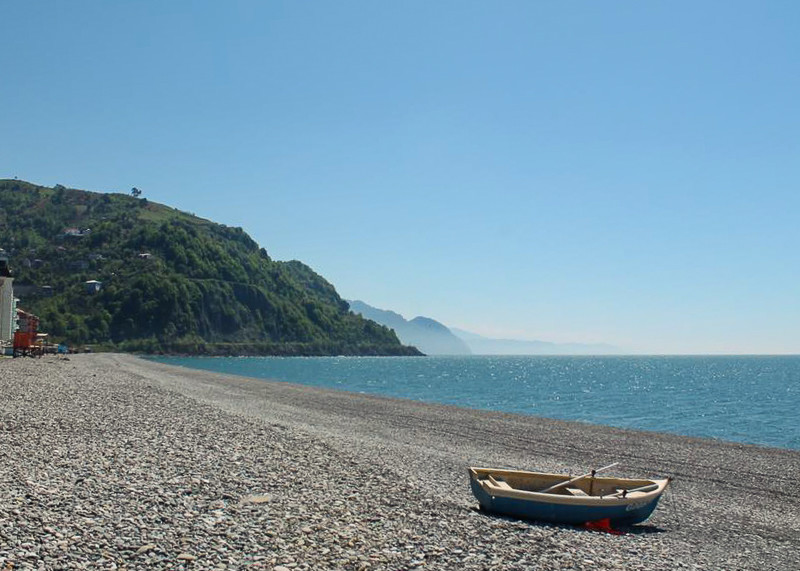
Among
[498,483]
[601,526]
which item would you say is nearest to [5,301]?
[498,483]

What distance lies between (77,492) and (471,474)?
302 inches

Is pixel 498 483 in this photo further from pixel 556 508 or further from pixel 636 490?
pixel 636 490

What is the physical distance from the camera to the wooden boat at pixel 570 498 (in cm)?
1359

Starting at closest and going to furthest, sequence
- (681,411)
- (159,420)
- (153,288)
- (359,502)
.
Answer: (359,502) → (159,420) → (681,411) → (153,288)

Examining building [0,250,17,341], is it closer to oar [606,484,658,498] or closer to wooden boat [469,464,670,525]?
wooden boat [469,464,670,525]

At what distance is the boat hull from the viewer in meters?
13.6

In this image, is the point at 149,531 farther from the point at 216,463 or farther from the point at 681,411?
the point at 681,411

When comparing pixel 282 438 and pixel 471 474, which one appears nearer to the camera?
pixel 471 474

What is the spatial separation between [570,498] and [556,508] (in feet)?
1.12

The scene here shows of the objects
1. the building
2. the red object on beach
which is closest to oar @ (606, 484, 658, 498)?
the red object on beach

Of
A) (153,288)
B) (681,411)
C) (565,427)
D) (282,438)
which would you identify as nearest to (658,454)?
(565,427)

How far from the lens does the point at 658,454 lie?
98.0ft

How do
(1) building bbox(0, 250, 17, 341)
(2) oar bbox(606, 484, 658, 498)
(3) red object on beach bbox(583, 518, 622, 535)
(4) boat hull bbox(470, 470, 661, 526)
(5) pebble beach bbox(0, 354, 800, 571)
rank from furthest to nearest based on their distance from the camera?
(1) building bbox(0, 250, 17, 341)
(2) oar bbox(606, 484, 658, 498)
(3) red object on beach bbox(583, 518, 622, 535)
(4) boat hull bbox(470, 470, 661, 526)
(5) pebble beach bbox(0, 354, 800, 571)

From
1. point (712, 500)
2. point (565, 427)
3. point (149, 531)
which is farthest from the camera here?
point (565, 427)
